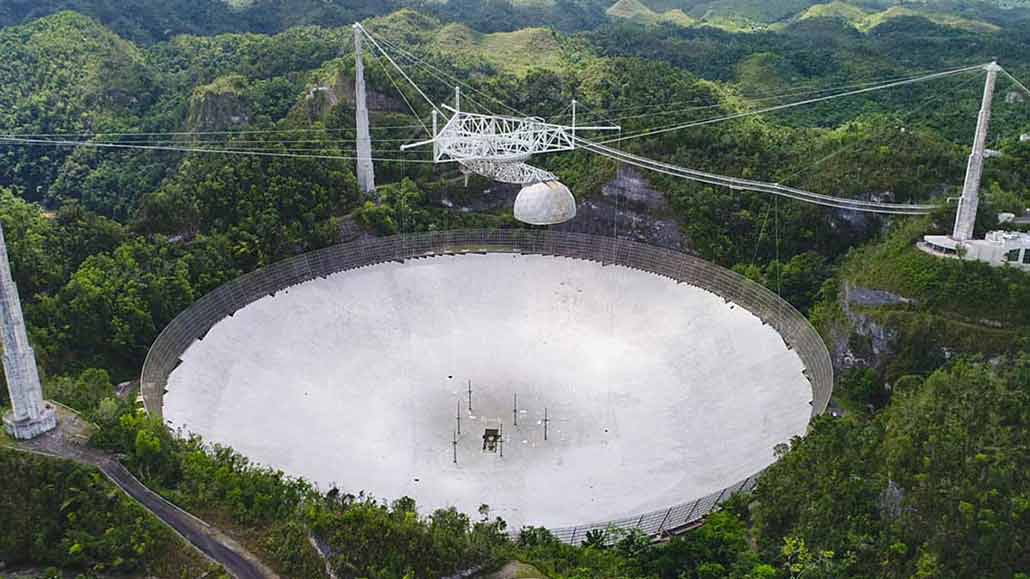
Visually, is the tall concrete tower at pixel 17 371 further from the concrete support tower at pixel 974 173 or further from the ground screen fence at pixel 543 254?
the concrete support tower at pixel 974 173

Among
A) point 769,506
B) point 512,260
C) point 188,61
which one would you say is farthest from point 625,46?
point 769,506

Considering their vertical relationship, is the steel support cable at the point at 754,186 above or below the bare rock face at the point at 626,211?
above

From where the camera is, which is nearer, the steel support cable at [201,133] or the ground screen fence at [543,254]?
the ground screen fence at [543,254]

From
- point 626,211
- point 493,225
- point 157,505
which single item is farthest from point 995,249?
point 157,505

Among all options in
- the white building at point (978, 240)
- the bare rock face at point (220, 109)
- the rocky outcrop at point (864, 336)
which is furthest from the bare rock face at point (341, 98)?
the white building at point (978, 240)

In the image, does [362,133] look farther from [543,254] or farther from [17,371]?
[17,371]

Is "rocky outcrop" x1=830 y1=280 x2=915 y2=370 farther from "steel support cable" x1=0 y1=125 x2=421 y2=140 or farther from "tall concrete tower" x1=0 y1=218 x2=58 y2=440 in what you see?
"tall concrete tower" x1=0 y1=218 x2=58 y2=440

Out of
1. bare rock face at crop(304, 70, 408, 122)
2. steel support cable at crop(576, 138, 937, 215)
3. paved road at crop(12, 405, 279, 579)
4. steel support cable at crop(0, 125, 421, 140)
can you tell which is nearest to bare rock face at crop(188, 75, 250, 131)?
steel support cable at crop(0, 125, 421, 140)
